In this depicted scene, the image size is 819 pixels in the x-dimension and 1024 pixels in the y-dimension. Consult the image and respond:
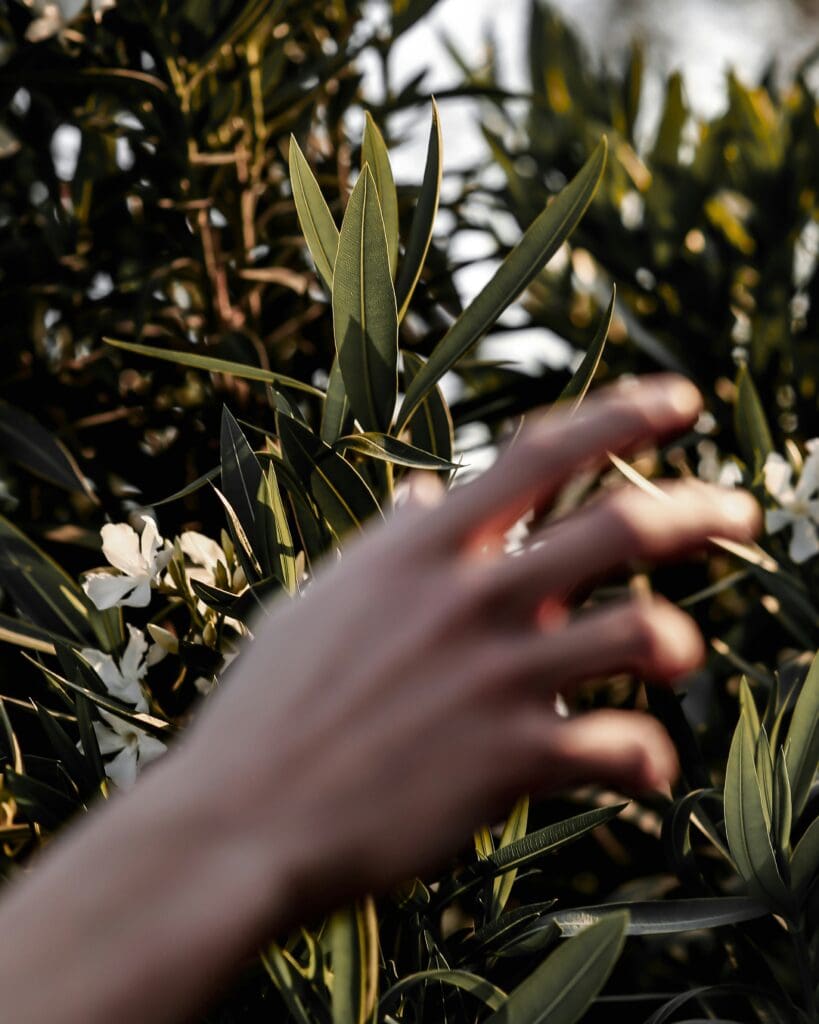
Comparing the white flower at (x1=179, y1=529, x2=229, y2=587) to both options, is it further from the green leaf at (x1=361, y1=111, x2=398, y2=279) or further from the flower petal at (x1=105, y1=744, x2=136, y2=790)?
the green leaf at (x1=361, y1=111, x2=398, y2=279)

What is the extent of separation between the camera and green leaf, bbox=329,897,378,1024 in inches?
16.1

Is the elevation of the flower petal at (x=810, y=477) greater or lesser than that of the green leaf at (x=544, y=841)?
lesser

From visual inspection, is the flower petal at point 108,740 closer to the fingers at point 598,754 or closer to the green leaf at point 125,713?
the green leaf at point 125,713

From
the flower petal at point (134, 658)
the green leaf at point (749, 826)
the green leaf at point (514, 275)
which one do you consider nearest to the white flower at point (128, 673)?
the flower petal at point (134, 658)

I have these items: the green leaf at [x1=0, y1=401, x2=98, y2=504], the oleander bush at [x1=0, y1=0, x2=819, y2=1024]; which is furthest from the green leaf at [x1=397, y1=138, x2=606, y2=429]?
the green leaf at [x1=0, y1=401, x2=98, y2=504]

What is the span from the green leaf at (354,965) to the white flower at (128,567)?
0.26m

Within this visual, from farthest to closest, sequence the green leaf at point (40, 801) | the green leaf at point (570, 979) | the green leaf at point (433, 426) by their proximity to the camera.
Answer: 1. the green leaf at point (433, 426)
2. the green leaf at point (40, 801)
3. the green leaf at point (570, 979)

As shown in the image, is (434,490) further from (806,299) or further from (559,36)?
(559,36)

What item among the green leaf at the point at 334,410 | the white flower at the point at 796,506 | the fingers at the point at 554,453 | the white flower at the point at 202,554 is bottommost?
the white flower at the point at 796,506

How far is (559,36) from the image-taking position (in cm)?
157

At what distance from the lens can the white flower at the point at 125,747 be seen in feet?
1.85

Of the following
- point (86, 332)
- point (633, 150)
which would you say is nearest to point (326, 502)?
point (86, 332)

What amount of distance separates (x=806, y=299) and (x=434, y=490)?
109 cm

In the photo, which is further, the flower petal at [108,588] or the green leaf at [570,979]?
the flower petal at [108,588]
